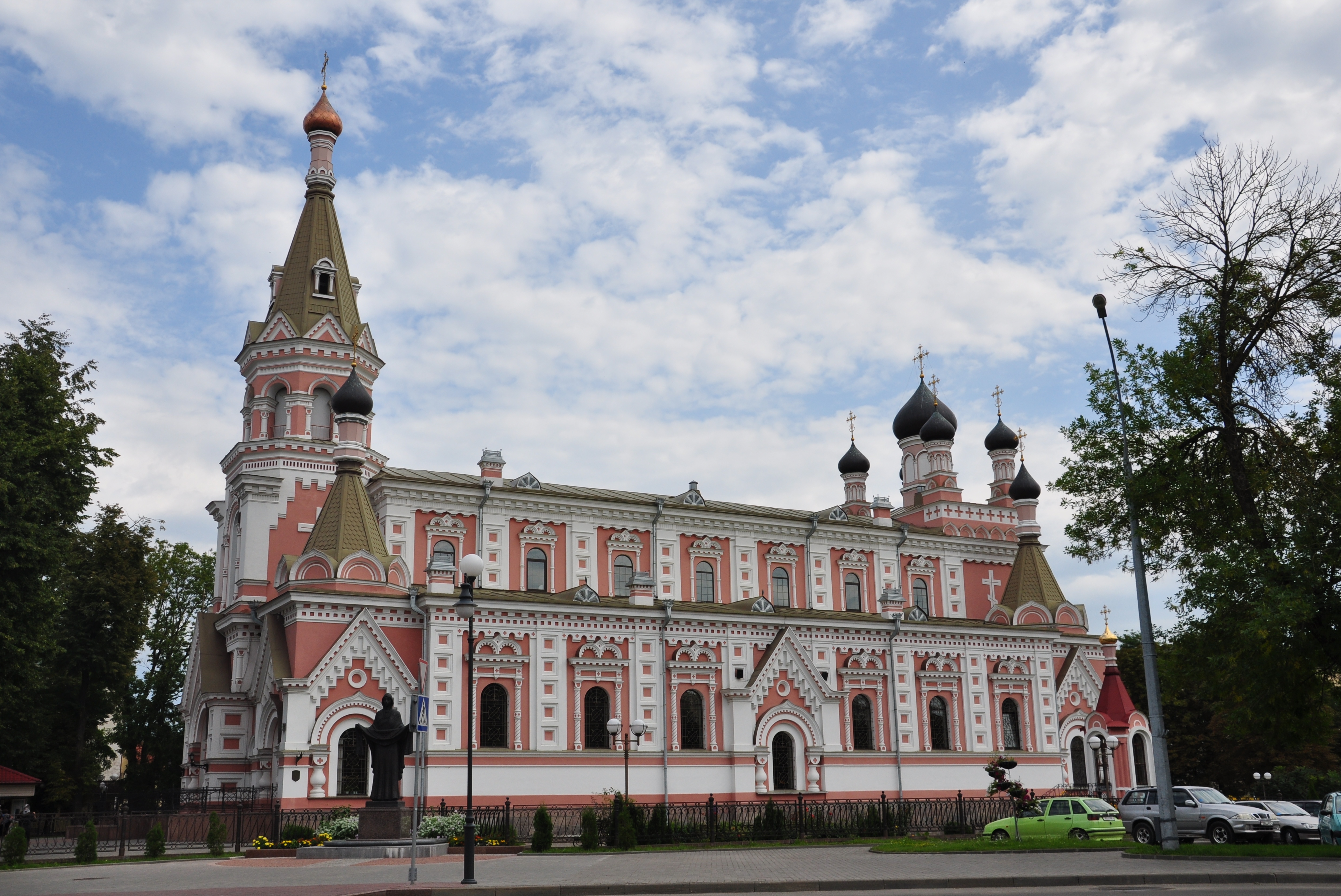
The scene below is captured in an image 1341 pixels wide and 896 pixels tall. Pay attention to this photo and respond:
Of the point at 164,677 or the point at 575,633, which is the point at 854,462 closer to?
the point at 575,633

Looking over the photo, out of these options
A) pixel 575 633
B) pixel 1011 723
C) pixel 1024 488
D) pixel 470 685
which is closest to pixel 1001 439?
pixel 1024 488

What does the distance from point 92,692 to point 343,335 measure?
716 inches

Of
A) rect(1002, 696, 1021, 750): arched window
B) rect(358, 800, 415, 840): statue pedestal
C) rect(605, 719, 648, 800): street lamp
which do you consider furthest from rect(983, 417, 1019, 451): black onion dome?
Answer: rect(358, 800, 415, 840): statue pedestal

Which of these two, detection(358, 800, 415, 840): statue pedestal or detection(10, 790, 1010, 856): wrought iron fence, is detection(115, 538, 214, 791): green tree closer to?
detection(10, 790, 1010, 856): wrought iron fence

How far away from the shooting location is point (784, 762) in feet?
122

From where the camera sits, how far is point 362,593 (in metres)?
32.6

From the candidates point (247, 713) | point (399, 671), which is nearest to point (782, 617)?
point (399, 671)

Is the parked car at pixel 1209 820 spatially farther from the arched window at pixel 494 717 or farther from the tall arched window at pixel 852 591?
the tall arched window at pixel 852 591

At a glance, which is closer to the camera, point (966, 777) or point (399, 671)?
point (399, 671)

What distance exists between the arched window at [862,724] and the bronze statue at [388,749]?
62.8ft

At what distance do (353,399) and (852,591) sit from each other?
69.3ft

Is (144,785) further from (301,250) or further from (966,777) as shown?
(966,777)

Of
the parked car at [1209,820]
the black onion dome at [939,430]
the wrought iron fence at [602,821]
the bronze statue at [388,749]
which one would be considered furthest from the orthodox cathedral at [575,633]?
the parked car at [1209,820]

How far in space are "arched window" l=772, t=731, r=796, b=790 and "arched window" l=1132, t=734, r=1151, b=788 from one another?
46.5 ft
